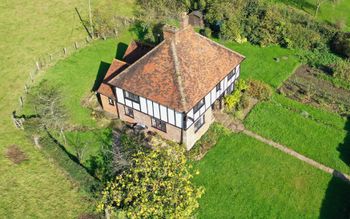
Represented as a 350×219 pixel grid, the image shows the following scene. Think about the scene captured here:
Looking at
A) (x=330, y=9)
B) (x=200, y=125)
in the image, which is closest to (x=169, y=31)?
(x=200, y=125)

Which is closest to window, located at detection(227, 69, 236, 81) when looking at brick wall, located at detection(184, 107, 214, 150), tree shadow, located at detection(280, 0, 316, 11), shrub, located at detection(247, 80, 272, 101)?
shrub, located at detection(247, 80, 272, 101)

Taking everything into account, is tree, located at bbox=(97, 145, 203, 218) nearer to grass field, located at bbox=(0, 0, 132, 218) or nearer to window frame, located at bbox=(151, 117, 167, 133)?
grass field, located at bbox=(0, 0, 132, 218)

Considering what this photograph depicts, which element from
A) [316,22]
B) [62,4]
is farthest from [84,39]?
[316,22]

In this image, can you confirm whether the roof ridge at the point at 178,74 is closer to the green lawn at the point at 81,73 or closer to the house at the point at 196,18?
the green lawn at the point at 81,73

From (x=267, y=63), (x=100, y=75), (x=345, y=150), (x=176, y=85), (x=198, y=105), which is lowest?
(x=345, y=150)

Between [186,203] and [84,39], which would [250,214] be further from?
[84,39]

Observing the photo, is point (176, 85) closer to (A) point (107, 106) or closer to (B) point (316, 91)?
(A) point (107, 106)
